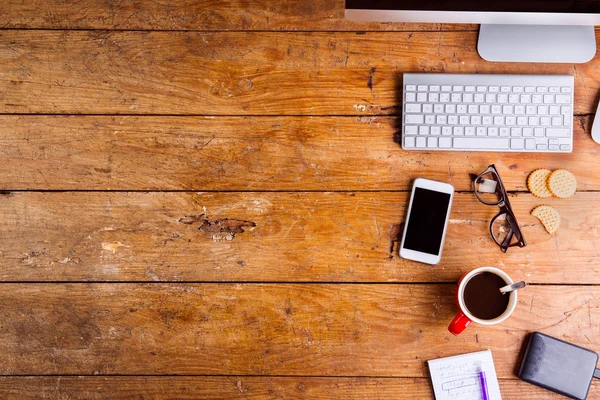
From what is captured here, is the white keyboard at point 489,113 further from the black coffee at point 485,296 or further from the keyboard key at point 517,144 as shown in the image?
the black coffee at point 485,296

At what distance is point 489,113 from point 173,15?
724mm

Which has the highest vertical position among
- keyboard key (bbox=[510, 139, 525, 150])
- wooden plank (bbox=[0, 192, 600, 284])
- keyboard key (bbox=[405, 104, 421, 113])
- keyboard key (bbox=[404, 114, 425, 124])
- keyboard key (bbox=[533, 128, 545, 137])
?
keyboard key (bbox=[405, 104, 421, 113])

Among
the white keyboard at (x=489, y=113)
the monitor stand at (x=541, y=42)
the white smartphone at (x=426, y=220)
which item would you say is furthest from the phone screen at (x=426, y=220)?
the monitor stand at (x=541, y=42)

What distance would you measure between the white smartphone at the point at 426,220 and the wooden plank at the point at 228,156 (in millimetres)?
28

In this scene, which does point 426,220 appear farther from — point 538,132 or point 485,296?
point 538,132

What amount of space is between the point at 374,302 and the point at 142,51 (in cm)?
76

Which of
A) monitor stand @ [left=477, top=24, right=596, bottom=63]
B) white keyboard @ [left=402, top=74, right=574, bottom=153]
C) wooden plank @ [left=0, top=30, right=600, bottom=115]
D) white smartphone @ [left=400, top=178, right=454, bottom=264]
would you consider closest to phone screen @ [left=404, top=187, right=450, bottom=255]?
white smartphone @ [left=400, top=178, right=454, bottom=264]

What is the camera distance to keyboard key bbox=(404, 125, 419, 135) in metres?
0.99

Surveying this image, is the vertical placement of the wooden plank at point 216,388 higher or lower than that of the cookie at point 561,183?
lower

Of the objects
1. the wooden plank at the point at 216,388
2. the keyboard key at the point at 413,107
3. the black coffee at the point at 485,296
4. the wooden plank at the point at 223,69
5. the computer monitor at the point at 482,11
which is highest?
the computer monitor at the point at 482,11

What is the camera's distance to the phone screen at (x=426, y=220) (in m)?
0.99

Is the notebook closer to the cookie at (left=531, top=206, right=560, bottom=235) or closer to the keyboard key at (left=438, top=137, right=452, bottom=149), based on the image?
the cookie at (left=531, top=206, right=560, bottom=235)

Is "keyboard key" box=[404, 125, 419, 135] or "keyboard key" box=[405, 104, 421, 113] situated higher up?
"keyboard key" box=[405, 104, 421, 113]

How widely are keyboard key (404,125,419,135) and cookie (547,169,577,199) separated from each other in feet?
0.98
